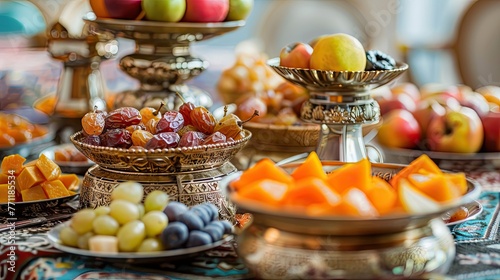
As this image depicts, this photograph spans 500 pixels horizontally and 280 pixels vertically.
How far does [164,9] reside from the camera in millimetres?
1423

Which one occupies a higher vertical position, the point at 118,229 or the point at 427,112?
the point at 427,112

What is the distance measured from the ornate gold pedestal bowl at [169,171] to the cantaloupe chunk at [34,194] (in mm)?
113

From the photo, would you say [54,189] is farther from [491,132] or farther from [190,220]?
[491,132]

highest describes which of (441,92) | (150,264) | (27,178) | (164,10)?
(164,10)

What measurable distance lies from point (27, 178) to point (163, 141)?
0.25 metres

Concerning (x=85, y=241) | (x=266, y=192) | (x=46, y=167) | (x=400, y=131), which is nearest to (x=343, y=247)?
(x=266, y=192)

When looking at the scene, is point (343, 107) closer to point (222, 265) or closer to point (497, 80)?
point (222, 265)

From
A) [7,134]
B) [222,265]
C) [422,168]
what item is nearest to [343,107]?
[422,168]

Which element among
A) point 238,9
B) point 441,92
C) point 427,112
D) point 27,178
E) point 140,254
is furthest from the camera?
point 441,92

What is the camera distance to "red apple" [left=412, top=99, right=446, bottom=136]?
1.67m

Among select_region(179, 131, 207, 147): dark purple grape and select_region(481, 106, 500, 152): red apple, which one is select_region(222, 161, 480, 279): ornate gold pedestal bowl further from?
select_region(481, 106, 500, 152): red apple

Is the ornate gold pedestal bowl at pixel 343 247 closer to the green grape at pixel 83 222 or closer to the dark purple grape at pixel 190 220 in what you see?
the dark purple grape at pixel 190 220

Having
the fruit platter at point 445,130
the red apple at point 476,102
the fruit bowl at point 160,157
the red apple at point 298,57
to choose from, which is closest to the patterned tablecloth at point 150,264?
the fruit bowl at point 160,157

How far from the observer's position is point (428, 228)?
0.88m
